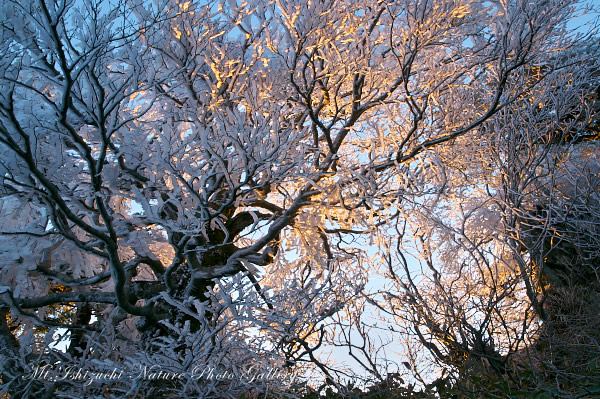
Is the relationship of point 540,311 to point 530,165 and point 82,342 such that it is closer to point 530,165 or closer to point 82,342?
point 530,165

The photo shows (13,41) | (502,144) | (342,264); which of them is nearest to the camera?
(13,41)

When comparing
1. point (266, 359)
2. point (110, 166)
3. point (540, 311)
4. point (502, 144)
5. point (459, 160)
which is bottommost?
point (266, 359)

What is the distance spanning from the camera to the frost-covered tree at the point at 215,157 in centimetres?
297

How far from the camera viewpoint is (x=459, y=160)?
5461mm

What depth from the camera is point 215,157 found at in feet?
10.3

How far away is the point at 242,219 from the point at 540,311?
11.8 ft

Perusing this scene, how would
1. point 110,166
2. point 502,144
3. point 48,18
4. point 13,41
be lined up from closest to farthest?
point 48,18
point 13,41
point 110,166
point 502,144

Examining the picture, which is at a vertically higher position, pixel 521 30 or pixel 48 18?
pixel 521 30

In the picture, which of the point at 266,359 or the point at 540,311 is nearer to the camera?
the point at 266,359

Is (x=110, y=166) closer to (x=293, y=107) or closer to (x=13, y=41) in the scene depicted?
(x=13, y=41)

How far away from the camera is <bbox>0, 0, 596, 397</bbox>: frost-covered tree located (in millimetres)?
2969

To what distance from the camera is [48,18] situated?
2.41 m

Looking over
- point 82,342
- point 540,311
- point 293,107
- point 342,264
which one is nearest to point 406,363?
point 540,311

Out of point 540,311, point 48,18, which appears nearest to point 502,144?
point 540,311
